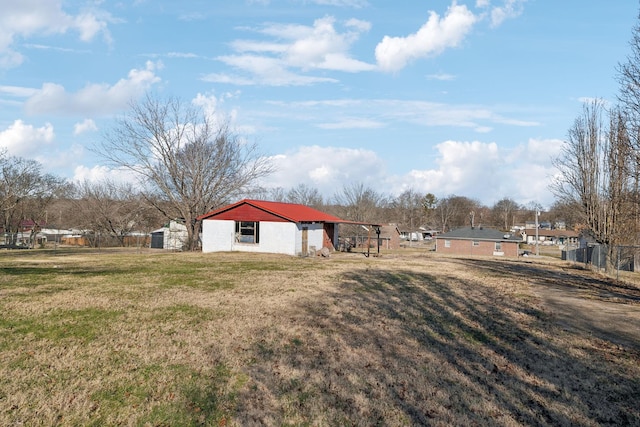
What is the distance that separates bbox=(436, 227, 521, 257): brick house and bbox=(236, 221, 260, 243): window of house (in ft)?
116

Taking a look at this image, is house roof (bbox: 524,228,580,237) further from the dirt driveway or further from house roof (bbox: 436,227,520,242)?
the dirt driveway

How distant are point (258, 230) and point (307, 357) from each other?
23.8m

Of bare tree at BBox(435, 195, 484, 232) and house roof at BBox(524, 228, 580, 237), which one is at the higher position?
bare tree at BBox(435, 195, 484, 232)

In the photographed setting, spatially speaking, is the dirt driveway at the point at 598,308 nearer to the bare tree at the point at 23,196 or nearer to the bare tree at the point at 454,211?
the bare tree at the point at 23,196

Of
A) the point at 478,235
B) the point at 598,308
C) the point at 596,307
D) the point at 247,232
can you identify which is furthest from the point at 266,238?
the point at 478,235

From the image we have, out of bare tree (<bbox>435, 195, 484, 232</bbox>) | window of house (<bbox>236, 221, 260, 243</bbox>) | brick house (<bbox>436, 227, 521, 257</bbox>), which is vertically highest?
bare tree (<bbox>435, 195, 484, 232</bbox>)

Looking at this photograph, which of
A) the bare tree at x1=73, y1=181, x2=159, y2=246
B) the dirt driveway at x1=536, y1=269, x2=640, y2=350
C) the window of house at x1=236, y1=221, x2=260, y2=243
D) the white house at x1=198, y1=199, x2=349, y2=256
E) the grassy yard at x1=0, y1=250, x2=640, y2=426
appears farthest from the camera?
the bare tree at x1=73, y1=181, x2=159, y2=246

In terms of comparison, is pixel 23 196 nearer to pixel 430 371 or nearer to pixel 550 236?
pixel 430 371

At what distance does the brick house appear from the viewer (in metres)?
56.5

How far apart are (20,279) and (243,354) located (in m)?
11.3

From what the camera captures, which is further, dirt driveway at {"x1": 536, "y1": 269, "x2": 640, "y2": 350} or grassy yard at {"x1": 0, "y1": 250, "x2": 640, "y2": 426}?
dirt driveway at {"x1": 536, "y1": 269, "x2": 640, "y2": 350}

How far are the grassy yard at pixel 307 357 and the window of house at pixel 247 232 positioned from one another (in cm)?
1706

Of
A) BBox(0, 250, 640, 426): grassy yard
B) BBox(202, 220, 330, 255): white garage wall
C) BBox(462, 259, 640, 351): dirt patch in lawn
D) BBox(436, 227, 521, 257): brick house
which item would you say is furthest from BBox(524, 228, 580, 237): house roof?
BBox(0, 250, 640, 426): grassy yard

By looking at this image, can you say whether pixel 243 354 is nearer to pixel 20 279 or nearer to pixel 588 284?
pixel 20 279
